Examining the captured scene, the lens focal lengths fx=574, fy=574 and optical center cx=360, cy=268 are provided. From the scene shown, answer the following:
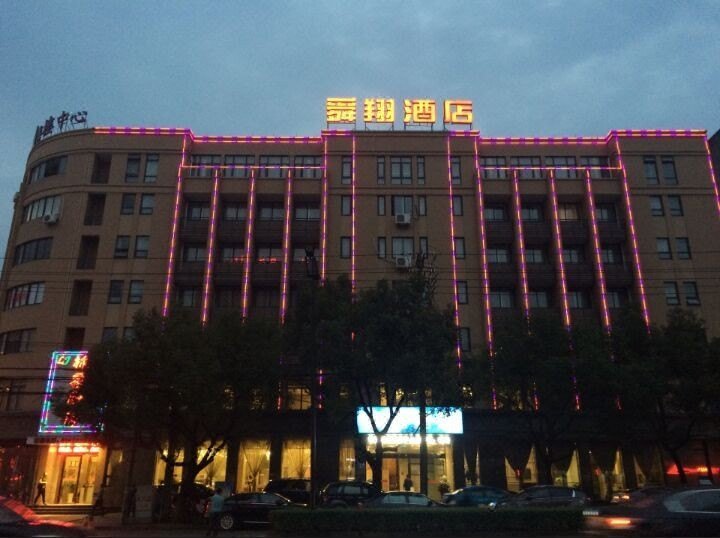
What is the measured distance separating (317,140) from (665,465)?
1258 inches

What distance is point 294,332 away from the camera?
1071 inches

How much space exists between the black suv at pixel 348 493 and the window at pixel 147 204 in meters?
24.5

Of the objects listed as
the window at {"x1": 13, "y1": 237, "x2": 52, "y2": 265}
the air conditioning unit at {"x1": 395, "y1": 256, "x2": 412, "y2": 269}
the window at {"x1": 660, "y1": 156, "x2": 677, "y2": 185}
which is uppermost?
the window at {"x1": 660, "y1": 156, "x2": 677, "y2": 185}

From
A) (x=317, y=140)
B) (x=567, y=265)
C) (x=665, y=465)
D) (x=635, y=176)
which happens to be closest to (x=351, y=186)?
(x=317, y=140)

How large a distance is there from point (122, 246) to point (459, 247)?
23421 mm

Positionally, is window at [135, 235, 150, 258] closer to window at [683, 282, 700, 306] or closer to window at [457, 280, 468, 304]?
window at [457, 280, 468, 304]

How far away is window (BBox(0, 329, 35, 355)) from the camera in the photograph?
3725cm

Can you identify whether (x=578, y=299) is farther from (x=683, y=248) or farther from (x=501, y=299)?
(x=683, y=248)

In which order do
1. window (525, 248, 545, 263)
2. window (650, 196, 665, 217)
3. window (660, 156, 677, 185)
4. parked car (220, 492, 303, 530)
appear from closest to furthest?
parked car (220, 492, 303, 530) < window (650, 196, 665, 217) < window (525, 248, 545, 263) < window (660, 156, 677, 185)

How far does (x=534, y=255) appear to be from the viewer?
4128 cm

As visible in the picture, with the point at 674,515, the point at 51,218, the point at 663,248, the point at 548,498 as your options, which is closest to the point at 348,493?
the point at 548,498

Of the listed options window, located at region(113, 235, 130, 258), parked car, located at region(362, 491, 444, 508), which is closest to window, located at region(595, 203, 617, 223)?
parked car, located at region(362, 491, 444, 508)

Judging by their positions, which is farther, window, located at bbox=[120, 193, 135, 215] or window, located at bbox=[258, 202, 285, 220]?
window, located at bbox=[258, 202, 285, 220]

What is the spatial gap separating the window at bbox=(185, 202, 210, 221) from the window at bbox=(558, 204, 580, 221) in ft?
84.2
